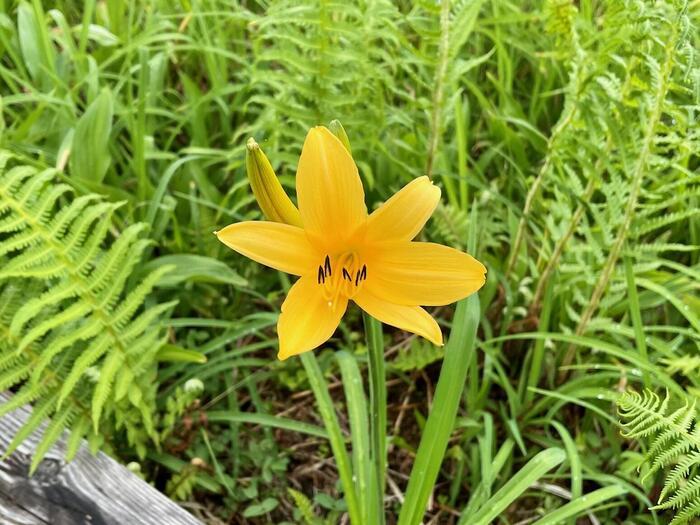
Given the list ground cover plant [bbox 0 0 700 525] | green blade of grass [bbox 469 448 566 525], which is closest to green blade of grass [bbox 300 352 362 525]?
ground cover plant [bbox 0 0 700 525]

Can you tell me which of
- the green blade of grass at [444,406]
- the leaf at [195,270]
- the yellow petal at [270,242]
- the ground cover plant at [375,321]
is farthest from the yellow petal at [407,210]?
the leaf at [195,270]

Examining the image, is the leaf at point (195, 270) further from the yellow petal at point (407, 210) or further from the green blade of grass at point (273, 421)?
the yellow petal at point (407, 210)

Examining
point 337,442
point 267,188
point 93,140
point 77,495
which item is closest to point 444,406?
point 337,442

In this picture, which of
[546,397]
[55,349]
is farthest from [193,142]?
[546,397]

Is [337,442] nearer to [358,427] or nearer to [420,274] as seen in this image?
[358,427]

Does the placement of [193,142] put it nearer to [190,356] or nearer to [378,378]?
[190,356]

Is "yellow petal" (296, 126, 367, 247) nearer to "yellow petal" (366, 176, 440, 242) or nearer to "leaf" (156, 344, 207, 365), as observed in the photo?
"yellow petal" (366, 176, 440, 242)
